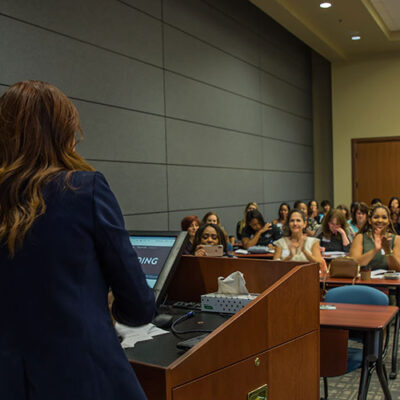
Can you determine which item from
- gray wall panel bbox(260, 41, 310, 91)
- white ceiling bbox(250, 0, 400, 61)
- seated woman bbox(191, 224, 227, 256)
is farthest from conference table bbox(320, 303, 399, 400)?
gray wall panel bbox(260, 41, 310, 91)

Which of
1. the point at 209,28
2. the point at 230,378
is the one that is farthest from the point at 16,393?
the point at 209,28

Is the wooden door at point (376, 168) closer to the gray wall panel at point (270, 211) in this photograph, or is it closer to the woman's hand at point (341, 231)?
the gray wall panel at point (270, 211)

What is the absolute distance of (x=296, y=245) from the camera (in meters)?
5.72

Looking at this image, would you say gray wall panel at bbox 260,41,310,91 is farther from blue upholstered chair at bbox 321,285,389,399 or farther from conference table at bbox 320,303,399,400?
conference table at bbox 320,303,399,400

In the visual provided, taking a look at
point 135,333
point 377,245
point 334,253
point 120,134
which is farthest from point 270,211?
point 135,333

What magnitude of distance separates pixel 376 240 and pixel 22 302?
498 centimetres

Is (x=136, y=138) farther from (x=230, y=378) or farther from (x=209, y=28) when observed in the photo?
(x=230, y=378)

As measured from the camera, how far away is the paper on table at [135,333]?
187 cm

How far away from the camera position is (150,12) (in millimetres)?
7207

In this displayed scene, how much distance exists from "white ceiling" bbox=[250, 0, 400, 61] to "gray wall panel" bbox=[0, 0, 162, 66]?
9.09 feet

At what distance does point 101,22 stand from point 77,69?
789 mm

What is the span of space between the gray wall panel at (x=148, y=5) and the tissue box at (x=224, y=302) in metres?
5.34

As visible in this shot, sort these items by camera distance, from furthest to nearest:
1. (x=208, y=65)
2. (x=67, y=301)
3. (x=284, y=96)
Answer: (x=284, y=96) < (x=208, y=65) < (x=67, y=301)

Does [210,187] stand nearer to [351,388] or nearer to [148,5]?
[148,5]
